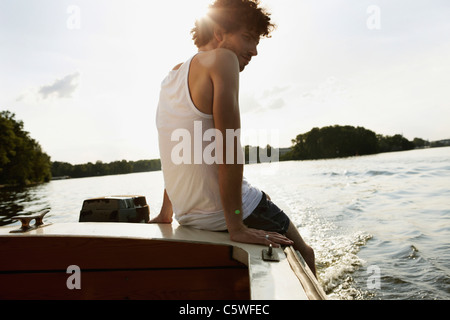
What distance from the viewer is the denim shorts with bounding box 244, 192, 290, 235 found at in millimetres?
1707

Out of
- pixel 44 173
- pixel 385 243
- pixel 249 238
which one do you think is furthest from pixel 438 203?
pixel 44 173

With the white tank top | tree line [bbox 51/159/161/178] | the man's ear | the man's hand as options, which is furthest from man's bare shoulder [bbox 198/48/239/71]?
tree line [bbox 51/159/161/178]

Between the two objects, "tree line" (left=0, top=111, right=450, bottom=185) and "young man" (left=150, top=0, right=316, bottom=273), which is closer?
"young man" (left=150, top=0, right=316, bottom=273)

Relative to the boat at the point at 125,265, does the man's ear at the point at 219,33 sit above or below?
above

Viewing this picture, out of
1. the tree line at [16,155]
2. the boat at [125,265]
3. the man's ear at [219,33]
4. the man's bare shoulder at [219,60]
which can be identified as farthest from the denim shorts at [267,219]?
the tree line at [16,155]

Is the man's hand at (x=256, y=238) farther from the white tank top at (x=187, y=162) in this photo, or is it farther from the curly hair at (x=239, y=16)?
the curly hair at (x=239, y=16)

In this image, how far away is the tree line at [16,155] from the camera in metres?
38.5

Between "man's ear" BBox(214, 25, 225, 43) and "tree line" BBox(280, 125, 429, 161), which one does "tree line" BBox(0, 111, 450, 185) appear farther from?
"man's ear" BBox(214, 25, 225, 43)

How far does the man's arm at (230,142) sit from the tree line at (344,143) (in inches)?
3475

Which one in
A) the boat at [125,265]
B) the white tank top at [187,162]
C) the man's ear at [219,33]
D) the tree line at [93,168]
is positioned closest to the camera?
the boat at [125,265]

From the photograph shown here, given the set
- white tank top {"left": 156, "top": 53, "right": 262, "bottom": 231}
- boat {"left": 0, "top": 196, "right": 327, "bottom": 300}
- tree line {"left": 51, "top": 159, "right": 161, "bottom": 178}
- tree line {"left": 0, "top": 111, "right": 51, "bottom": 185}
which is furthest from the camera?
tree line {"left": 51, "top": 159, "right": 161, "bottom": 178}

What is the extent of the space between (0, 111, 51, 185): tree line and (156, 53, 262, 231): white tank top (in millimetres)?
43494

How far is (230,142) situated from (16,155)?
51.1m
